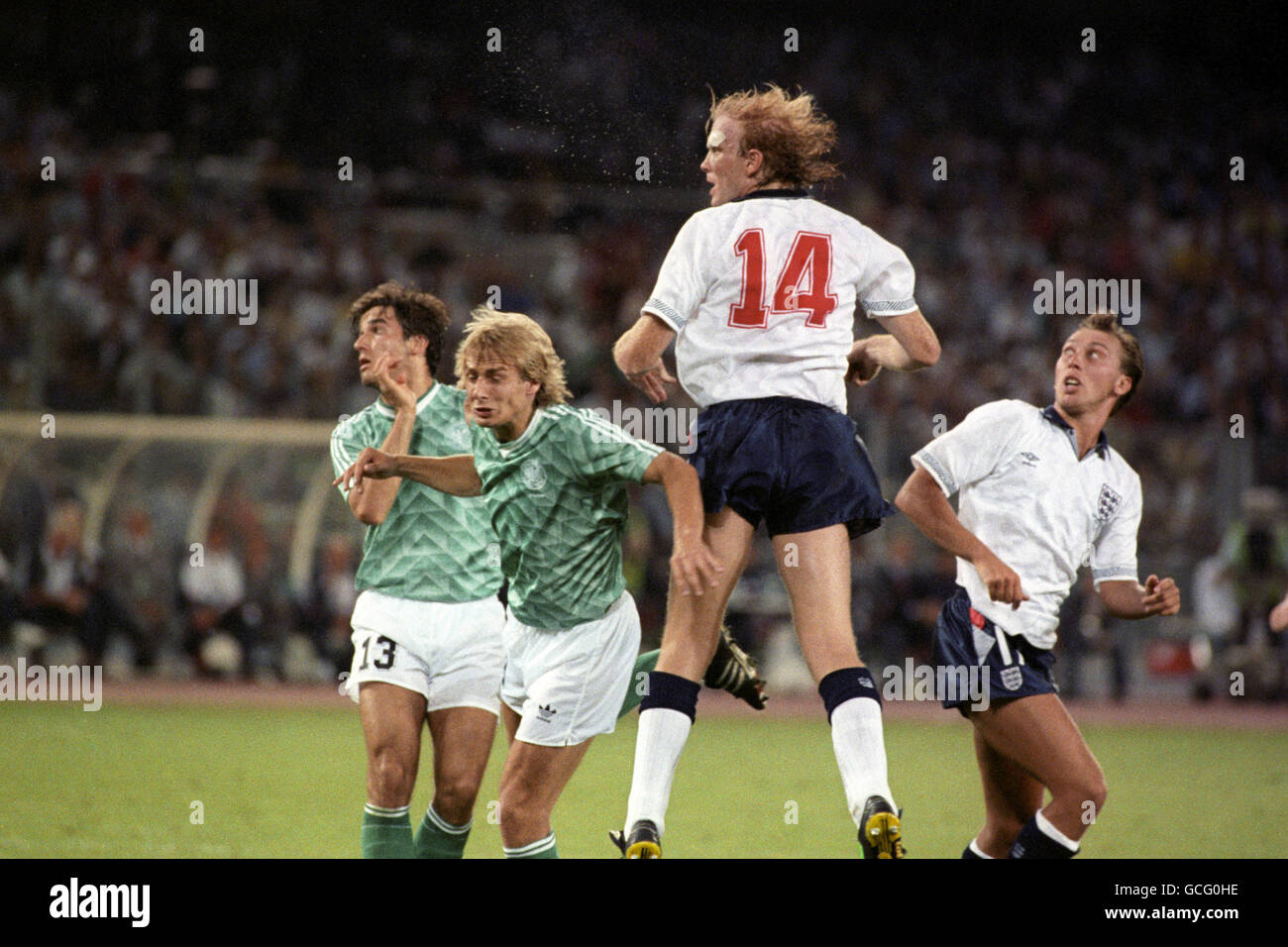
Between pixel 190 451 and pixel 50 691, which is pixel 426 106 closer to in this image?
pixel 190 451

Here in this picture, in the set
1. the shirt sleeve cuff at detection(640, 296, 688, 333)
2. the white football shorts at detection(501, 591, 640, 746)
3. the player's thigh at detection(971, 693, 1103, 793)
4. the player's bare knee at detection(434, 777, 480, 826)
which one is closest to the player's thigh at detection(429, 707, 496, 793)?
the player's bare knee at detection(434, 777, 480, 826)

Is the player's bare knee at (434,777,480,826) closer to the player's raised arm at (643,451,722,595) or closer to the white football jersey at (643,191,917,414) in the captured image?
the player's raised arm at (643,451,722,595)

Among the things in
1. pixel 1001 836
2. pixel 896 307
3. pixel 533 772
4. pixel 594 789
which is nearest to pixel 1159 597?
pixel 1001 836

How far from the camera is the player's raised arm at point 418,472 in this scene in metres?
4.85

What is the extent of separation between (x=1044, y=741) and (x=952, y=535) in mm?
760

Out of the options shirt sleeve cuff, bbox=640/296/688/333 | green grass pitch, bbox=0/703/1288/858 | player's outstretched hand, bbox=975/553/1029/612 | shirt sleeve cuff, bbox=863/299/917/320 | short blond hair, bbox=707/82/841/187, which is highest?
short blond hair, bbox=707/82/841/187

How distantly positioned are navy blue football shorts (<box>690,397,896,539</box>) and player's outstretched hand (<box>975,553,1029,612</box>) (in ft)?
1.33

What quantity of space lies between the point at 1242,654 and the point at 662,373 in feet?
38.7

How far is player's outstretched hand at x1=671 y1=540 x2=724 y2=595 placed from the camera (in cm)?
445

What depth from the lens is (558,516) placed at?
5.02 metres

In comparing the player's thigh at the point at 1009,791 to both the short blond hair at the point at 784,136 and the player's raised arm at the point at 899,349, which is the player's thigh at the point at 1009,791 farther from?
the short blond hair at the point at 784,136

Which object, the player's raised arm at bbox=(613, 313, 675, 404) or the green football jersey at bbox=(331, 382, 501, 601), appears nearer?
the player's raised arm at bbox=(613, 313, 675, 404)

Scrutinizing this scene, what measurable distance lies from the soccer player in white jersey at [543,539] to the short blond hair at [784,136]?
1.00 metres
